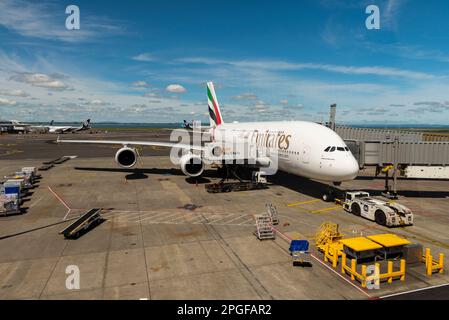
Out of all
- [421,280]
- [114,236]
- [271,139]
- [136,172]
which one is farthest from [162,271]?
[136,172]

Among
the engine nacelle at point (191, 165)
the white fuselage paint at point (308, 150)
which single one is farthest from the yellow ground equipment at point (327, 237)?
the engine nacelle at point (191, 165)

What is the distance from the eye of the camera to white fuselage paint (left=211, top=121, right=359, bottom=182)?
22.2 metres

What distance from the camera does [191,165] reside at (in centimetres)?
3161

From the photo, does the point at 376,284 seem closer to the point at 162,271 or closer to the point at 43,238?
the point at 162,271

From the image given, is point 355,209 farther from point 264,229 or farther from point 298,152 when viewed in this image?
point 264,229

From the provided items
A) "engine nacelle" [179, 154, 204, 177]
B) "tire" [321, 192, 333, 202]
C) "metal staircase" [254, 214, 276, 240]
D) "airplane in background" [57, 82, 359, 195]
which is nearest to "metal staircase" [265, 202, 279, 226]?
"metal staircase" [254, 214, 276, 240]

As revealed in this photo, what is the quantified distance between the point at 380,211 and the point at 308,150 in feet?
22.6

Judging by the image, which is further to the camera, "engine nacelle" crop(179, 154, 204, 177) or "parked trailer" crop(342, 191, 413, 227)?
"engine nacelle" crop(179, 154, 204, 177)

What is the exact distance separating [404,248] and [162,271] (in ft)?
36.0

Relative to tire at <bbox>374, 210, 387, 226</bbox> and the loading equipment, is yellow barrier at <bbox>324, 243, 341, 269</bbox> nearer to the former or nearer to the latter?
tire at <bbox>374, 210, 387, 226</bbox>

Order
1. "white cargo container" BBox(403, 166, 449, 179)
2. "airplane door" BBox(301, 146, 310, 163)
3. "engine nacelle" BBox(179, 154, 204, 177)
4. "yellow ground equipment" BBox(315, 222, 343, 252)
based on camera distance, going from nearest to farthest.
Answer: "yellow ground equipment" BBox(315, 222, 343, 252)
"airplane door" BBox(301, 146, 310, 163)
"white cargo container" BBox(403, 166, 449, 179)
"engine nacelle" BBox(179, 154, 204, 177)

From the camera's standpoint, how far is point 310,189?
1197 inches

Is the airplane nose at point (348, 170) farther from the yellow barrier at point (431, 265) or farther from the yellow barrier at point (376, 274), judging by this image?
the yellow barrier at point (376, 274)

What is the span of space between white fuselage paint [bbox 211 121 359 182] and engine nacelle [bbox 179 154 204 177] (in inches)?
266
